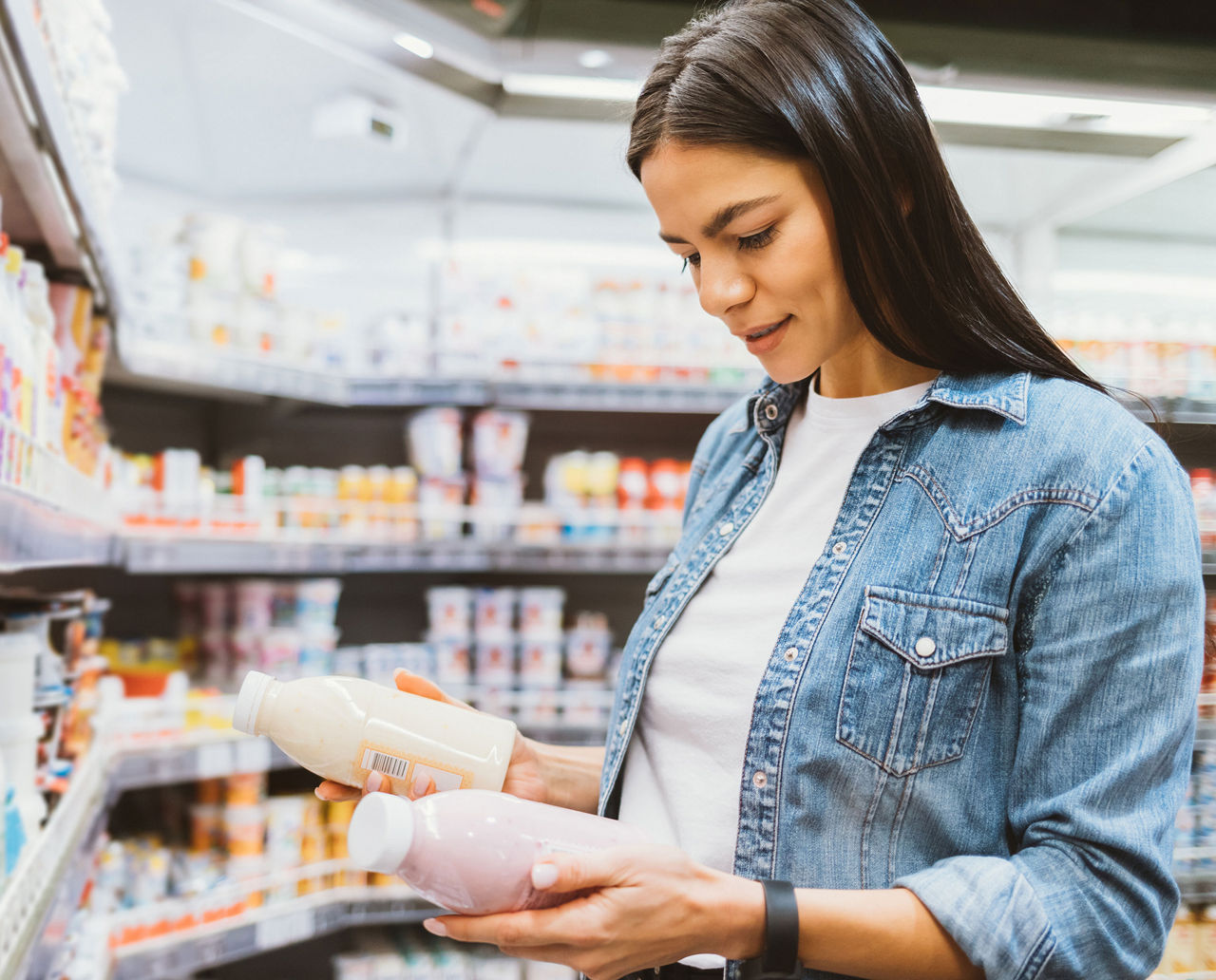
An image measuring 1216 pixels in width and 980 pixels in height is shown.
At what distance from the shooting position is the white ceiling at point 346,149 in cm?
226

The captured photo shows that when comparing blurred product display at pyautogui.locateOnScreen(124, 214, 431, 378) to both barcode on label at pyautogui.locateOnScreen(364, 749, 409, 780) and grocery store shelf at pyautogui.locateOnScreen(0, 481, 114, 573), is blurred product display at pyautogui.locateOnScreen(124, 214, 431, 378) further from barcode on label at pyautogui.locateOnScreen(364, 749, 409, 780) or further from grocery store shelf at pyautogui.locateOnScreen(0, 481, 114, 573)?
barcode on label at pyautogui.locateOnScreen(364, 749, 409, 780)

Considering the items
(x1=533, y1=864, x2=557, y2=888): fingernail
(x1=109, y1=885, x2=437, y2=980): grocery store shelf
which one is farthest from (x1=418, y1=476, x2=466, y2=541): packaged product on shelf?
(x1=533, y1=864, x2=557, y2=888): fingernail

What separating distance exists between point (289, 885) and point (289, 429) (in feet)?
4.25

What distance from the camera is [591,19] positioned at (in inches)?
98.6

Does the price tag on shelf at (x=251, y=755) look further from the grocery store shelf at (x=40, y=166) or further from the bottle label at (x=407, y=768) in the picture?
the bottle label at (x=407, y=768)

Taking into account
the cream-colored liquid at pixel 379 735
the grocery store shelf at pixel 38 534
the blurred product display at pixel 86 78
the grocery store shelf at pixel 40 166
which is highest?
the blurred product display at pixel 86 78

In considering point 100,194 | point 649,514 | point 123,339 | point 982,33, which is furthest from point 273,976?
point 982,33

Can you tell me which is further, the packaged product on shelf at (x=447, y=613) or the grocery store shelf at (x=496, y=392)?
the packaged product on shelf at (x=447, y=613)

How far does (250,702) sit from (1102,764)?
0.72 metres

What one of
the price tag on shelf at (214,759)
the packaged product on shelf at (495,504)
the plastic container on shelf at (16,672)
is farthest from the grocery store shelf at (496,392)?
the plastic container on shelf at (16,672)

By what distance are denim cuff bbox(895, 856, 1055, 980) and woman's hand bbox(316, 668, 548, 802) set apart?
15.9 inches

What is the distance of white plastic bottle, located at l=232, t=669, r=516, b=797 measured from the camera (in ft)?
2.84

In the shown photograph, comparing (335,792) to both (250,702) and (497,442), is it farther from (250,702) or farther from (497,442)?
(497,442)

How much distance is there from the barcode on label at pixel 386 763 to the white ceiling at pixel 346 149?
5.42 ft
